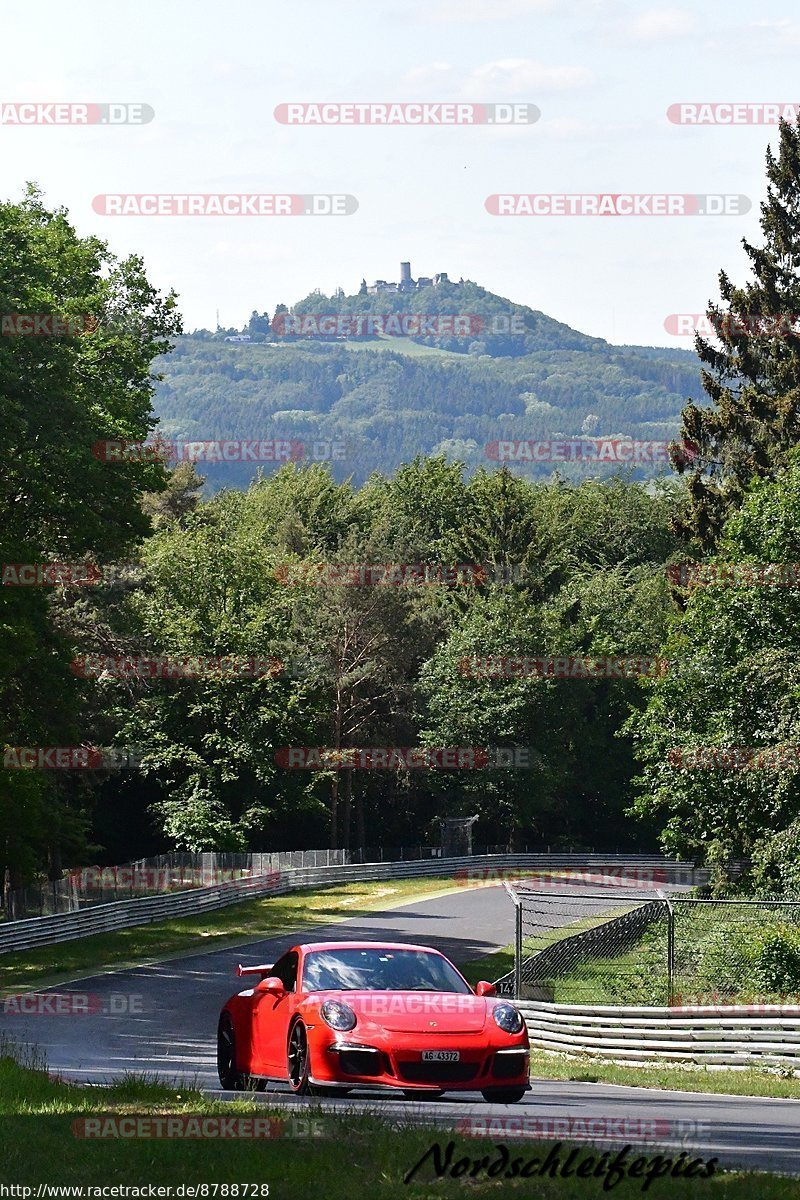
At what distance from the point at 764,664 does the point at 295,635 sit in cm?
4331

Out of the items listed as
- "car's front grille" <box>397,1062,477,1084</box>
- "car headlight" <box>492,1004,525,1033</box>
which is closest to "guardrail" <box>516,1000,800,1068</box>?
"car headlight" <box>492,1004,525,1033</box>

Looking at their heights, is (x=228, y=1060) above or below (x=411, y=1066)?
below

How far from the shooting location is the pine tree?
51344 millimetres

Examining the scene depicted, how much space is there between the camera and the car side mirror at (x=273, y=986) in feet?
Answer: 44.5

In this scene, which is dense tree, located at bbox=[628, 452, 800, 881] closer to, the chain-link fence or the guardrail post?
the chain-link fence

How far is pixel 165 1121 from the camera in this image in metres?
10.2

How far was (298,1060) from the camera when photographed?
12.6 m

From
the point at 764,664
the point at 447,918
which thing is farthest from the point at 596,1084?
the point at 447,918

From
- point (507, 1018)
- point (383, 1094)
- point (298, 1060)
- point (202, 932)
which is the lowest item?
point (202, 932)

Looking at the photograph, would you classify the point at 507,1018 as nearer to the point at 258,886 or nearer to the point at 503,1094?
the point at 503,1094

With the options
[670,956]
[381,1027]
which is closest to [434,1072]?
[381,1027]

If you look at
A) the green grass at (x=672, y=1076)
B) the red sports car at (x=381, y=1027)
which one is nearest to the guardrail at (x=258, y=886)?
the green grass at (x=672, y=1076)

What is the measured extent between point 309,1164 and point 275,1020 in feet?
16.8

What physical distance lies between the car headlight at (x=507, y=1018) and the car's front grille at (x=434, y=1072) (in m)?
0.54
